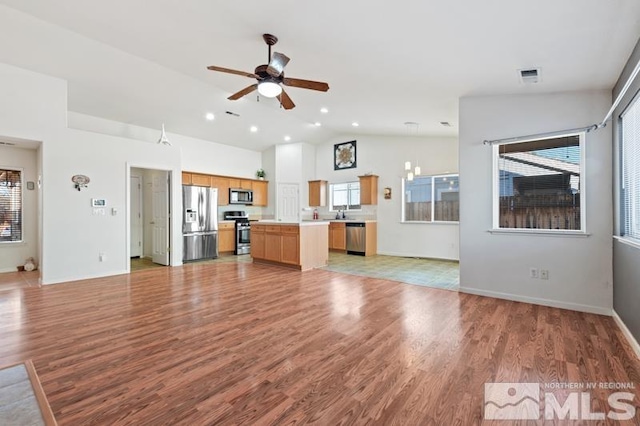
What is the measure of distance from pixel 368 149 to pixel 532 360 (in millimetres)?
6454

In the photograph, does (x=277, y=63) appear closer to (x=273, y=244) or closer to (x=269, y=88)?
(x=269, y=88)

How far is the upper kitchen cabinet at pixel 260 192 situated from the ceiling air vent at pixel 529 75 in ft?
23.4

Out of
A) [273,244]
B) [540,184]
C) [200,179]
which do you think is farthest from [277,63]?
[200,179]

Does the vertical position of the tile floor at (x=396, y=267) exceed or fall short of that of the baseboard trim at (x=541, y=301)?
it falls short

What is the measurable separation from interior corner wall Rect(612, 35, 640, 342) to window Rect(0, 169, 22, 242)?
8.98 meters

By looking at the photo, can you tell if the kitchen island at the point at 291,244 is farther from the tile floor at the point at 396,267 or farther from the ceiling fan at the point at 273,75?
the ceiling fan at the point at 273,75

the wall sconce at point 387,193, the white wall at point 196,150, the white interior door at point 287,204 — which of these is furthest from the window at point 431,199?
the white wall at point 196,150

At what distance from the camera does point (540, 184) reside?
12.0 ft

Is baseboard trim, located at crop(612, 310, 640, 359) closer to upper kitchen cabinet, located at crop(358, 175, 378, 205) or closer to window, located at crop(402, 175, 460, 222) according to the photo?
window, located at crop(402, 175, 460, 222)

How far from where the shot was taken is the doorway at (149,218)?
250 inches

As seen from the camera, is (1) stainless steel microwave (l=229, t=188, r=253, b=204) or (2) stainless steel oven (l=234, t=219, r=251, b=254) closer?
(2) stainless steel oven (l=234, t=219, r=251, b=254)

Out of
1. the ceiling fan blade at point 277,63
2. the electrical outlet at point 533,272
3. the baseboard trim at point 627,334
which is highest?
the ceiling fan blade at point 277,63

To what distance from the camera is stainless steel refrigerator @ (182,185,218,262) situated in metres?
6.68

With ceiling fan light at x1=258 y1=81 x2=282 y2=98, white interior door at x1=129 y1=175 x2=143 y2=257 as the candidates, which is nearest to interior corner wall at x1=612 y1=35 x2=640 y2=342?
ceiling fan light at x1=258 y1=81 x2=282 y2=98
